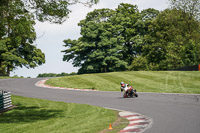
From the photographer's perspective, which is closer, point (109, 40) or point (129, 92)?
point (129, 92)

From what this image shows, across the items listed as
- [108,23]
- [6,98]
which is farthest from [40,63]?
[6,98]

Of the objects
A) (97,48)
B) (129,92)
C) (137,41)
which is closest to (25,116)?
(129,92)

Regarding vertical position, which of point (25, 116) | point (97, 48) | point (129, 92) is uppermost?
point (97, 48)

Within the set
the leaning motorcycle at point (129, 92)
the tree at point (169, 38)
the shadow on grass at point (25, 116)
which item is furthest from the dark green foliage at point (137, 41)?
the shadow on grass at point (25, 116)

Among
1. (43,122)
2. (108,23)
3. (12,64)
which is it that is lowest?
(43,122)

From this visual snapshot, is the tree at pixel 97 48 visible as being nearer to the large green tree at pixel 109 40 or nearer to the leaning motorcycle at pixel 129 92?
the large green tree at pixel 109 40

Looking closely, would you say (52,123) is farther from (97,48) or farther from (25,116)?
(97,48)

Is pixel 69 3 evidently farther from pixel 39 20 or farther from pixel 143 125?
pixel 143 125

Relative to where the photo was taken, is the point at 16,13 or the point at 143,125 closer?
the point at 143,125

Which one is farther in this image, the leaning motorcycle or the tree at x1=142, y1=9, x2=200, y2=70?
the tree at x1=142, y1=9, x2=200, y2=70

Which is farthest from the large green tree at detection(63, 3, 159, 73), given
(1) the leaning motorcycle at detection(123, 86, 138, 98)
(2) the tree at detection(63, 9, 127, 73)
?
(1) the leaning motorcycle at detection(123, 86, 138, 98)

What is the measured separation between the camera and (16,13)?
1384 centimetres

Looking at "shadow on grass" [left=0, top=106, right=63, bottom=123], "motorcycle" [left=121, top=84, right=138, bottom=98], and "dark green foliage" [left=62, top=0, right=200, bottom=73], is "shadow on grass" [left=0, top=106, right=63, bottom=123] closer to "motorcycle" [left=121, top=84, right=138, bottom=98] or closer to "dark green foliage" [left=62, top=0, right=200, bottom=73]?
"motorcycle" [left=121, top=84, right=138, bottom=98]

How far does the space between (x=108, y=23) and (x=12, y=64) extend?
68.2ft
